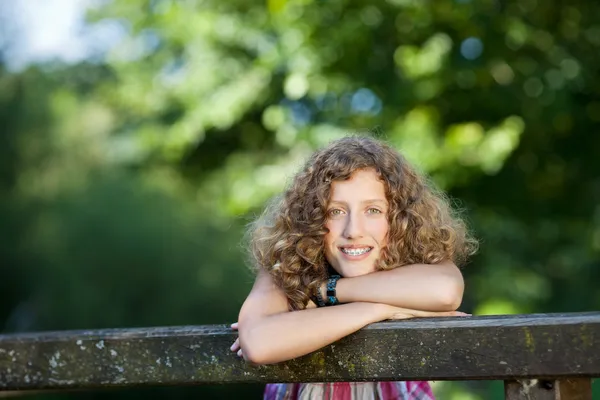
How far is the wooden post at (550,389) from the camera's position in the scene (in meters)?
1.57

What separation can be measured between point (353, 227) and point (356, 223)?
0.01 meters

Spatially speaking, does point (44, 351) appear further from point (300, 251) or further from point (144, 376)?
point (300, 251)

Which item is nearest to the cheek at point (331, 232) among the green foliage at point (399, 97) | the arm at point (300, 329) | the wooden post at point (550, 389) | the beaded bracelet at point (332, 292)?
the beaded bracelet at point (332, 292)

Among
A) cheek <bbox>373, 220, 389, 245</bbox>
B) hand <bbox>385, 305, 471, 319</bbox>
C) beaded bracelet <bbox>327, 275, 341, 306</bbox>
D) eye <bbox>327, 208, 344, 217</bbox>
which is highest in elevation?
eye <bbox>327, 208, 344, 217</bbox>

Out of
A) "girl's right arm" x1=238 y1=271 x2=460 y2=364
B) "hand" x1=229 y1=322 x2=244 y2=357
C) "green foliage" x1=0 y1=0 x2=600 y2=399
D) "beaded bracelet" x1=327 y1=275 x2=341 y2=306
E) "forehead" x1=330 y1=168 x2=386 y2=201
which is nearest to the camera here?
"girl's right arm" x1=238 y1=271 x2=460 y2=364

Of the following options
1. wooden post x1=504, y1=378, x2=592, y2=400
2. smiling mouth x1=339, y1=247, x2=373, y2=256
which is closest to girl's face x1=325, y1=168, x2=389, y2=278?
smiling mouth x1=339, y1=247, x2=373, y2=256

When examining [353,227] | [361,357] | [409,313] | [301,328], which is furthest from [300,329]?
[353,227]

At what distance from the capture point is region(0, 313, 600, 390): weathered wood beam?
1.55 metres

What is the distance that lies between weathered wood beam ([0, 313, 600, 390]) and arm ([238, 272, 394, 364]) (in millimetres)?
38

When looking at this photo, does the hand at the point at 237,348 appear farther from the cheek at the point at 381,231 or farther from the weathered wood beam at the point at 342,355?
the cheek at the point at 381,231

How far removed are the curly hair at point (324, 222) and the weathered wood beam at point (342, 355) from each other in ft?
0.70

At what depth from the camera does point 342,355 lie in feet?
5.71

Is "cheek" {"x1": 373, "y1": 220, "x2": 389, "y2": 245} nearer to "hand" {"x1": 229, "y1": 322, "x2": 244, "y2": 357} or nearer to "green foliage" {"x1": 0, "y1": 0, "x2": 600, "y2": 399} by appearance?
"hand" {"x1": 229, "y1": 322, "x2": 244, "y2": 357}

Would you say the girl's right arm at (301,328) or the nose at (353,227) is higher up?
the nose at (353,227)
